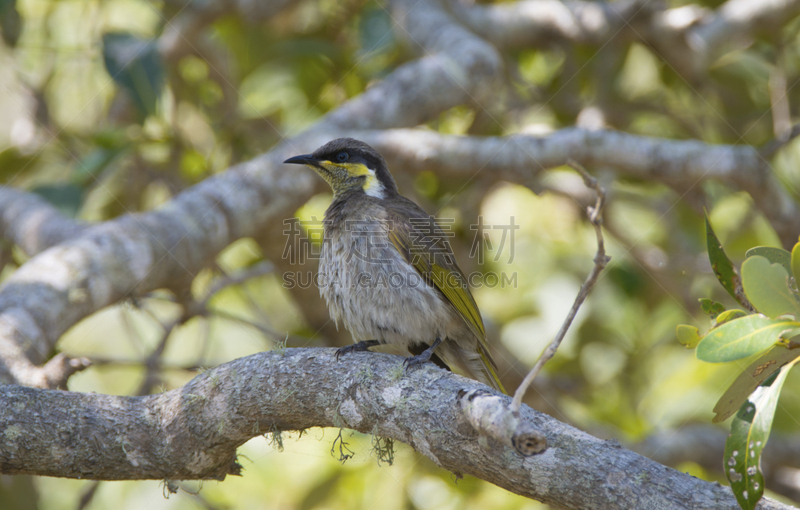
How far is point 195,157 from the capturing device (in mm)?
5066

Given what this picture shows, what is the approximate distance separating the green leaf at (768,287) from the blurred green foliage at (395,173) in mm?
2815

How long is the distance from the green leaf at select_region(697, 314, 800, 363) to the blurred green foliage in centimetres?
285

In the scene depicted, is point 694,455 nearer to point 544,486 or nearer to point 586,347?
point 586,347

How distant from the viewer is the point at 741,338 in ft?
5.28

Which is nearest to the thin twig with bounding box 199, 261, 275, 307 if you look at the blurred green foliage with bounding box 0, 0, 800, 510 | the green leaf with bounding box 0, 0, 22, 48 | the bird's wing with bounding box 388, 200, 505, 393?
the blurred green foliage with bounding box 0, 0, 800, 510

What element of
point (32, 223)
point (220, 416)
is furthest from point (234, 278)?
point (220, 416)

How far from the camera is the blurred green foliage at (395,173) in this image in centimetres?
454

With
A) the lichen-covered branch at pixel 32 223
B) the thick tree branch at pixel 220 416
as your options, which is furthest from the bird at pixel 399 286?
the lichen-covered branch at pixel 32 223

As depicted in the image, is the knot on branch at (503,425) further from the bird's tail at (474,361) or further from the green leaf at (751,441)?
the bird's tail at (474,361)

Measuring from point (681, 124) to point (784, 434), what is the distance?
2769 mm

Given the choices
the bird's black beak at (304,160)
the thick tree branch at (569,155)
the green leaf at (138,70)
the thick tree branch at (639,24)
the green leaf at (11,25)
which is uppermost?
the thick tree branch at (639,24)

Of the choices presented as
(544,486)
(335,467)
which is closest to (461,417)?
(544,486)

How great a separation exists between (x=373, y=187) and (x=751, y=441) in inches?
102

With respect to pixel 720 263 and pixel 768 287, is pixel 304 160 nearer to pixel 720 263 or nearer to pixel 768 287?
pixel 720 263
